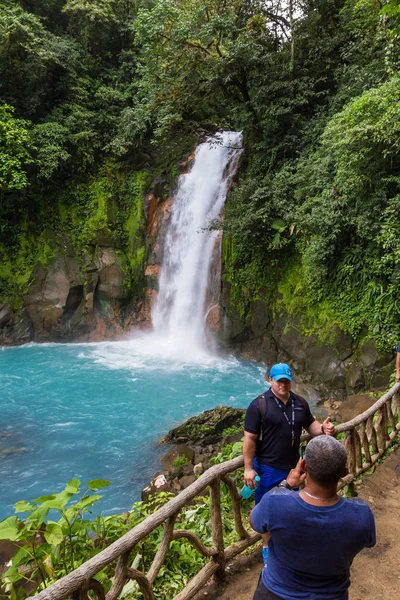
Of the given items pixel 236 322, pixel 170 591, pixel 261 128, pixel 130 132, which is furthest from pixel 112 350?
pixel 170 591

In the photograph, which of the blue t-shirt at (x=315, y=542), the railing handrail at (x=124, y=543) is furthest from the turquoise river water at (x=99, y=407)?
the blue t-shirt at (x=315, y=542)

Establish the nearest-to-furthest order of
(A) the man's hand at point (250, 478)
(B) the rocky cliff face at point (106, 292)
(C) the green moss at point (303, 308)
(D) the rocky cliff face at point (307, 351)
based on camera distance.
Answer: (A) the man's hand at point (250, 478) → (D) the rocky cliff face at point (307, 351) → (C) the green moss at point (303, 308) → (B) the rocky cliff face at point (106, 292)

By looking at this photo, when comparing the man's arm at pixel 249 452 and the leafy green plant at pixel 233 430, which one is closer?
the man's arm at pixel 249 452

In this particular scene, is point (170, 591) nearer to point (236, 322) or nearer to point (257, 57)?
point (236, 322)

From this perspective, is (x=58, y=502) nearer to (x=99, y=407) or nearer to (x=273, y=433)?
(x=273, y=433)

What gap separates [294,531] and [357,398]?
746 cm

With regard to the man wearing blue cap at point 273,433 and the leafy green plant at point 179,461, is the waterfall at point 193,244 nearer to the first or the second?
the leafy green plant at point 179,461

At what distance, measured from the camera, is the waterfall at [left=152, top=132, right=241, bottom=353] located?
14.8m

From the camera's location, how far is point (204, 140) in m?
16.2

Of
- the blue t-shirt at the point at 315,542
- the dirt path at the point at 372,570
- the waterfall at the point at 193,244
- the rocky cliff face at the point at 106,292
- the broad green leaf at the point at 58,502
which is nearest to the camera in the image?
the blue t-shirt at the point at 315,542

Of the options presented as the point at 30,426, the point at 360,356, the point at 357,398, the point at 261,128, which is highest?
the point at 261,128

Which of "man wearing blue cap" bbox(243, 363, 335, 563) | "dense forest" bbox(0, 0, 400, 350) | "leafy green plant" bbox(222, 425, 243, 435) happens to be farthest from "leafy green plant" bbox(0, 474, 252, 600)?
"dense forest" bbox(0, 0, 400, 350)

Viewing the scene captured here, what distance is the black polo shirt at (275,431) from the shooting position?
2834 mm

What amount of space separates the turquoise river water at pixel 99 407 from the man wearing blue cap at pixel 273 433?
15.1 ft
